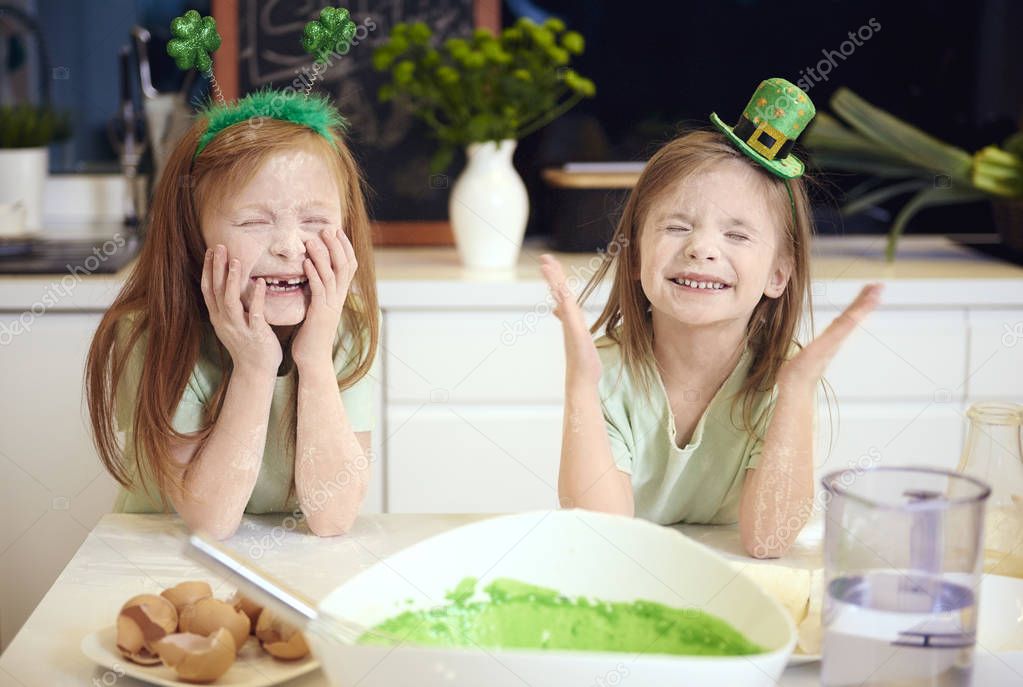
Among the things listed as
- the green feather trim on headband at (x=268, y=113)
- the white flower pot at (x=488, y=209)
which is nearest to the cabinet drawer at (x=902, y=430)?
the white flower pot at (x=488, y=209)

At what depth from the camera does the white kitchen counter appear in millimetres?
2189

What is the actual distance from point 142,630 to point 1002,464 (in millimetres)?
688

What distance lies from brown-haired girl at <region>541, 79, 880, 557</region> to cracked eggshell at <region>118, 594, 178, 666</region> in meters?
0.45

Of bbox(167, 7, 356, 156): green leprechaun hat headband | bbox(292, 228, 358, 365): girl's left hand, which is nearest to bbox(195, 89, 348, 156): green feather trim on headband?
bbox(167, 7, 356, 156): green leprechaun hat headband

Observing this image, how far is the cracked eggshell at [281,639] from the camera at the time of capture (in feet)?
2.83

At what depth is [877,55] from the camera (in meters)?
2.73

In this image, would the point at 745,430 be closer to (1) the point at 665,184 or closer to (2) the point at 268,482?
(1) the point at 665,184

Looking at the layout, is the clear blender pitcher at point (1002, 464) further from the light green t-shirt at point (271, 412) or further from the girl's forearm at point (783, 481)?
the light green t-shirt at point (271, 412)

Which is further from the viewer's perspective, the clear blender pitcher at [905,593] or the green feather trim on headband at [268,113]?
the green feather trim on headband at [268,113]

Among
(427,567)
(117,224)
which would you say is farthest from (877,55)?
(427,567)

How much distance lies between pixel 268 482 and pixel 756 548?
0.57m

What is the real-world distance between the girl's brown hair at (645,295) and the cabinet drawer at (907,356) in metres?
1.00

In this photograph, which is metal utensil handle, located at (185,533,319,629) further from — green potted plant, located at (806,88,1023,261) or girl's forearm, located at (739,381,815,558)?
green potted plant, located at (806,88,1023,261)

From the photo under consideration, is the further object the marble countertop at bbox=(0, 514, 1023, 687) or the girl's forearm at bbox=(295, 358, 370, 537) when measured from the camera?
the girl's forearm at bbox=(295, 358, 370, 537)
